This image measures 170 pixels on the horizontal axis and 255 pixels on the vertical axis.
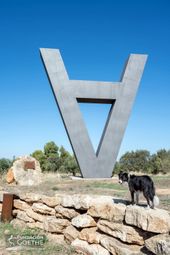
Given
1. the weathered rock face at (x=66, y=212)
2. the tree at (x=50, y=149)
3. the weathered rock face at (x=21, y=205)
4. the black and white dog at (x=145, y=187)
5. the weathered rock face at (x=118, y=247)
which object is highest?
the tree at (x=50, y=149)

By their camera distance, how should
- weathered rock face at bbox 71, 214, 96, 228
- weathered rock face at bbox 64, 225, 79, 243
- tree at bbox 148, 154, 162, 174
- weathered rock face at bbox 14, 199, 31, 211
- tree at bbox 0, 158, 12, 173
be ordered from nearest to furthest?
weathered rock face at bbox 71, 214, 96, 228 → weathered rock face at bbox 64, 225, 79, 243 → weathered rock face at bbox 14, 199, 31, 211 → tree at bbox 0, 158, 12, 173 → tree at bbox 148, 154, 162, 174

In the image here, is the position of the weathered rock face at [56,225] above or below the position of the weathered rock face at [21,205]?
below

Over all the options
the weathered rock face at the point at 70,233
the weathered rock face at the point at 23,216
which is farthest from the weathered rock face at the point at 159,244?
the weathered rock face at the point at 23,216

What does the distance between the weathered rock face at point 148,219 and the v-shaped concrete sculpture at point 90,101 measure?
916 centimetres

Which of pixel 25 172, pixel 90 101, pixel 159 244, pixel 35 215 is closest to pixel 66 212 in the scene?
pixel 35 215

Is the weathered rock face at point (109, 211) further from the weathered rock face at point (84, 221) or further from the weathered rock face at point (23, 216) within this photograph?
the weathered rock face at point (23, 216)

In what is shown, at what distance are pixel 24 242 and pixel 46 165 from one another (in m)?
29.2

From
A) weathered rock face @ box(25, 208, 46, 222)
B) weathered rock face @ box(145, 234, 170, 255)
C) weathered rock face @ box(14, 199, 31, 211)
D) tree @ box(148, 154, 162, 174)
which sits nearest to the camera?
weathered rock face @ box(145, 234, 170, 255)

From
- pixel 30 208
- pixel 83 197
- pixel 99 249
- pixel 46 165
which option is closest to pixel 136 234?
pixel 99 249

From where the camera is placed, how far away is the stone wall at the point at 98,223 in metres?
3.53

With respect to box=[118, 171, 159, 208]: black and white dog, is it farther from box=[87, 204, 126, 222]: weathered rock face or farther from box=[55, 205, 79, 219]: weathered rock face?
box=[55, 205, 79, 219]: weathered rock face

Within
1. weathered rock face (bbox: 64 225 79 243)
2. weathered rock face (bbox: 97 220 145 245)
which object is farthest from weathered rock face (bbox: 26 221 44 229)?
weathered rock face (bbox: 97 220 145 245)

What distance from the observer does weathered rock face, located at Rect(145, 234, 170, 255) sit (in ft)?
10.2

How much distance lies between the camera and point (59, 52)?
13625 millimetres
